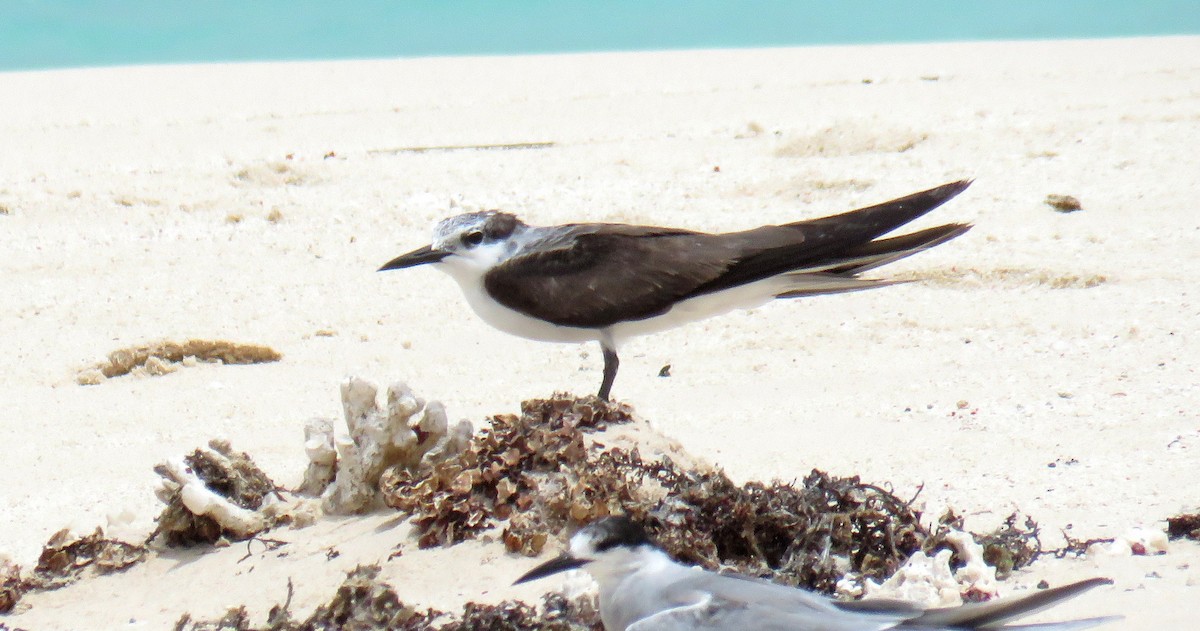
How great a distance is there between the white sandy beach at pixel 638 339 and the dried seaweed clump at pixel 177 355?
112mm

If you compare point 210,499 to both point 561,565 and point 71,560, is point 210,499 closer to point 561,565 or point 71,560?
point 71,560

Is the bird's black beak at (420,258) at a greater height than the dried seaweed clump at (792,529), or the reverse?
the bird's black beak at (420,258)

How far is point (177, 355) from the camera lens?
575cm

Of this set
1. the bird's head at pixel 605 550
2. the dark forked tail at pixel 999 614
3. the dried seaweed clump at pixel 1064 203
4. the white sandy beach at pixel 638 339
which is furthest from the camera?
the dried seaweed clump at pixel 1064 203

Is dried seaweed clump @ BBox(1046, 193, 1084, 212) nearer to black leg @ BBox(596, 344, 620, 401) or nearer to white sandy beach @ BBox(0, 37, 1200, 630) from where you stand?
white sandy beach @ BBox(0, 37, 1200, 630)

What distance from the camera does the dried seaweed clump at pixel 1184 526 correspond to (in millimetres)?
3205

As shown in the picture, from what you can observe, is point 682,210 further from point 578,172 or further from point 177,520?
point 177,520

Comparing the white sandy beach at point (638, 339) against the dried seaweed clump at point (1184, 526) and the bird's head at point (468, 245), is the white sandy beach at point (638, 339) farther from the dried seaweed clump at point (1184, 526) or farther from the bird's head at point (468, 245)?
the bird's head at point (468, 245)

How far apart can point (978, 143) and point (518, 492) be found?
6788 mm

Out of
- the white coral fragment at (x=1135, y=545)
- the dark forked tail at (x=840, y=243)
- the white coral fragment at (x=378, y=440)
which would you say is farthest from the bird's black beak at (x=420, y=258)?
the white coral fragment at (x=1135, y=545)

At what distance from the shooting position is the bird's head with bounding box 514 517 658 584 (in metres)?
2.62

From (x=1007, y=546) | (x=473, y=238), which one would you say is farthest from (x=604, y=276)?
(x=1007, y=546)

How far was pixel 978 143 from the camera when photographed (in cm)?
937

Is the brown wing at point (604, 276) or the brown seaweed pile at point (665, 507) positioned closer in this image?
the brown seaweed pile at point (665, 507)
